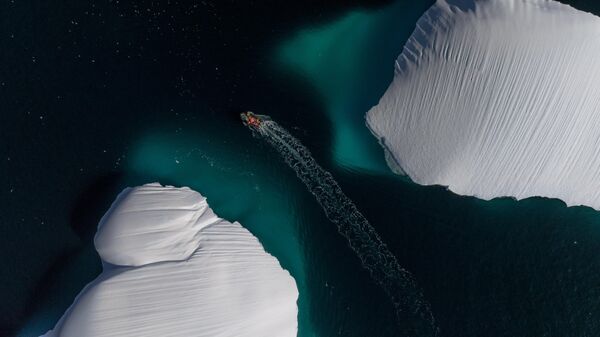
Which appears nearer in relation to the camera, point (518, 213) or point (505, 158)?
point (505, 158)

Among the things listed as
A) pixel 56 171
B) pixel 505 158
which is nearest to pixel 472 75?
pixel 505 158

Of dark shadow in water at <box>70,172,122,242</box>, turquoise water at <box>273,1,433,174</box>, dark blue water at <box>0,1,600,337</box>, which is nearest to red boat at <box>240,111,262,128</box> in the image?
dark blue water at <box>0,1,600,337</box>

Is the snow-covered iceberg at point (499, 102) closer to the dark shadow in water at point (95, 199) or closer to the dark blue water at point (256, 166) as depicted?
the dark blue water at point (256, 166)

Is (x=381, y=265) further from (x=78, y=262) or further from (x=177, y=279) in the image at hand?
(x=78, y=262)

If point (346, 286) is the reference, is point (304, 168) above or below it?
above

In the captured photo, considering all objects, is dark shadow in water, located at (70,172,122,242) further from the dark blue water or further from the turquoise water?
the turquoise water

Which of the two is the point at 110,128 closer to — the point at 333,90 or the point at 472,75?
the point at 333,90
